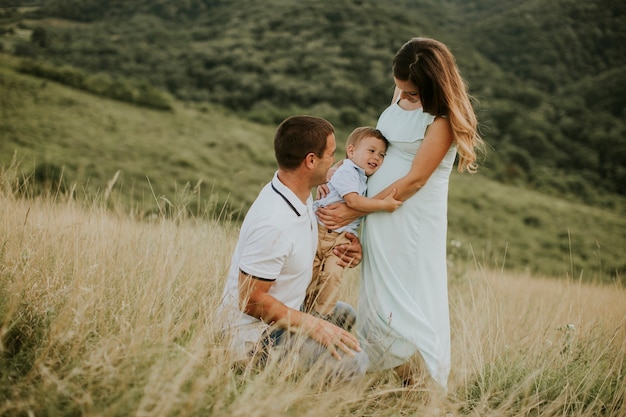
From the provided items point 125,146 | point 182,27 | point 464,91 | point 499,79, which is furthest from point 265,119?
point 464,91

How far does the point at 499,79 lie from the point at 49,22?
3959cm

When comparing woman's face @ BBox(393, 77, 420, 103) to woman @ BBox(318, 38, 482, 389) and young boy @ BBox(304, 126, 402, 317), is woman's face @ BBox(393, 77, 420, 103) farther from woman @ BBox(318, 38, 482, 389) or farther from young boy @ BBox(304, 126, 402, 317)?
A: young boy @ BBox(304, 126, 402, 317)

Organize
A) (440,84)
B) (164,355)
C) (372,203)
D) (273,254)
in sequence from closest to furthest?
(164,355) < (273,254) < (440,84) < (372,203)

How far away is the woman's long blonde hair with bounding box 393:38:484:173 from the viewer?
300 centimetres

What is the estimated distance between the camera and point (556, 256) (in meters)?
26.4

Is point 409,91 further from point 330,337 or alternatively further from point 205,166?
point 205,166

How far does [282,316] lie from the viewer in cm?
276

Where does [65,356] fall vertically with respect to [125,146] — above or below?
above

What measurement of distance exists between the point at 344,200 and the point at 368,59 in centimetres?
4966

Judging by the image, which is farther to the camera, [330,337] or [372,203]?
[372,203]

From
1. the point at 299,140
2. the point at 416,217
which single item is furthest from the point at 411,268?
the point at 299,140

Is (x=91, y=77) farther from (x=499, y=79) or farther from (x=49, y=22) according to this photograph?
(x=499, y=79)

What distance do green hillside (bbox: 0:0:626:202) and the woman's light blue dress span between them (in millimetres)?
33141

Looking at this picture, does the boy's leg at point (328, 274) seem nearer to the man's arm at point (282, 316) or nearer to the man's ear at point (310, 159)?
the man's arm at point (282, 316)
